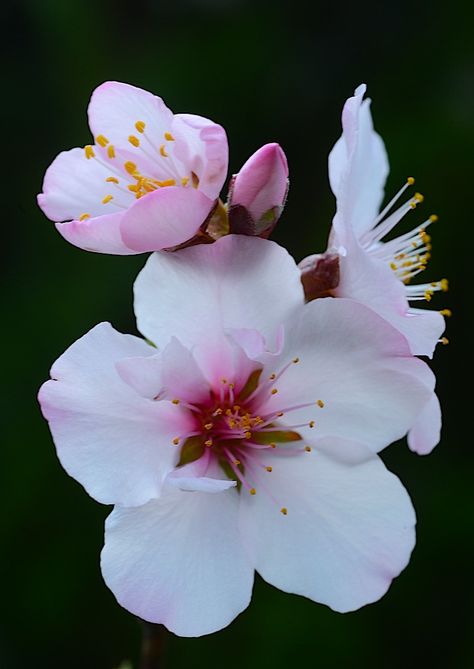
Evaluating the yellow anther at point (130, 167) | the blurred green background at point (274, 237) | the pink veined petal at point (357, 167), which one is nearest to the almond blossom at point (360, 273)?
the pink veined petal at point (357, 167)

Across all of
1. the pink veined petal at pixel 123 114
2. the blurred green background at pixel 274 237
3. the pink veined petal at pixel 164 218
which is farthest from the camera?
the blurred green background at pixel 274 237

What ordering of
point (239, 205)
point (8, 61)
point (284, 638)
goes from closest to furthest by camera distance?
1. point (239, 205)
2. point (284, 638)
3. point (8, 61)

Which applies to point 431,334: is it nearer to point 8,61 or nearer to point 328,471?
point 328,471

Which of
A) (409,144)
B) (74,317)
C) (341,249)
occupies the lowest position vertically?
(74,317)

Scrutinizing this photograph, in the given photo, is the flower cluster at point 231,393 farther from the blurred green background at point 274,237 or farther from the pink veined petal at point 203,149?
the blurred green background at point 274,237

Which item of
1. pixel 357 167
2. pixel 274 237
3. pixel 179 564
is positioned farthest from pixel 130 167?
pixel 274 237

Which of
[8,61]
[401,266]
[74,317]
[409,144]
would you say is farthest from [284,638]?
[8,61]
